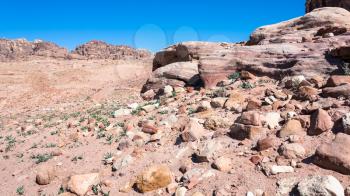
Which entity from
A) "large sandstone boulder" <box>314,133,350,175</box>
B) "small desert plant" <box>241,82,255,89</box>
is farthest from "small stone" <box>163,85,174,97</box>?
"large sandstone boulder" <box>314,133,350,175</box>

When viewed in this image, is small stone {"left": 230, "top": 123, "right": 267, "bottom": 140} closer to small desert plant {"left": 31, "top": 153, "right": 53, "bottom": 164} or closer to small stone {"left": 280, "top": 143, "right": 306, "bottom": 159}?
small stone {"left": 280, "top": 143, "right": 306, "bottom": 159}

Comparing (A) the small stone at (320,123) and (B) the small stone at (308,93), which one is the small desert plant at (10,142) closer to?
(B) the small stone at (308,93)

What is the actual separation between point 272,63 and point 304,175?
5.05 metres

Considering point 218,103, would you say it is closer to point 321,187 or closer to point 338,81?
point 338,81

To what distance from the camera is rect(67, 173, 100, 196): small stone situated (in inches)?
228

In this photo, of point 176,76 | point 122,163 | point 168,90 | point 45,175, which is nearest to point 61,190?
point 45,175

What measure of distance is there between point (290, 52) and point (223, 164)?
16.2 ft

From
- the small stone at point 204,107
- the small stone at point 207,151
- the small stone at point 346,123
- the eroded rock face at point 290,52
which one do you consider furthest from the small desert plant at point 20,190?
the eroded rock face at point 290,52

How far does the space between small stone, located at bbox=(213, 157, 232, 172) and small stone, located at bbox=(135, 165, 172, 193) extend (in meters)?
0.76

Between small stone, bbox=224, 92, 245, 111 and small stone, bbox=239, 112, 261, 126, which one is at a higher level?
small stone, bbox=224, 92, 245, 111

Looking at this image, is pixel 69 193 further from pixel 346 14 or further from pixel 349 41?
pixel 346 14

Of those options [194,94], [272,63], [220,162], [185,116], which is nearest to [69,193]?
[220,162]

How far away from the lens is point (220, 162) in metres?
5.38

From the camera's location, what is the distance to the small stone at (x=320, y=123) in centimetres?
538
